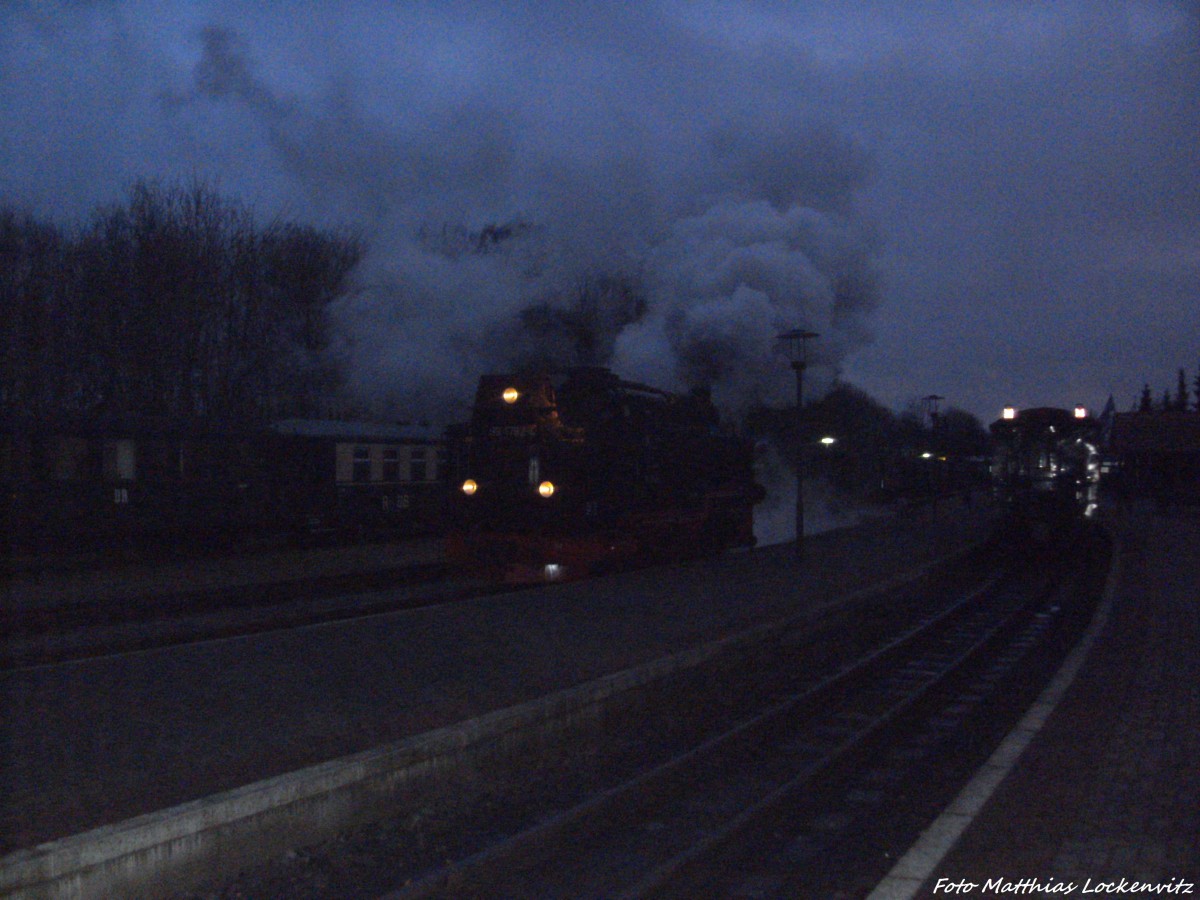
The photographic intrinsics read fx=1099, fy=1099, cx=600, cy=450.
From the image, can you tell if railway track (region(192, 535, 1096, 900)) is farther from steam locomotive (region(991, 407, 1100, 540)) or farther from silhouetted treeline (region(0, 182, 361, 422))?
silhouetted treeline (region(0, 182, 361, 422))

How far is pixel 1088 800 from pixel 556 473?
1027 cm

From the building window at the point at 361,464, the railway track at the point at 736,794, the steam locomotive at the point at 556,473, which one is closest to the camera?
the railway track at the point at 736,794

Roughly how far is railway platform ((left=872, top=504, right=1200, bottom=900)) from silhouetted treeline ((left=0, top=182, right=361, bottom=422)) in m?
21.9

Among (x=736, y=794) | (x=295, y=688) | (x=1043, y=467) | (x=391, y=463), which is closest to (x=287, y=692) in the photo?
(x=295, y=688)

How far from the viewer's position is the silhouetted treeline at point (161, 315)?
91.0ft

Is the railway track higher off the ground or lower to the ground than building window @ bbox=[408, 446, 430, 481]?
lower

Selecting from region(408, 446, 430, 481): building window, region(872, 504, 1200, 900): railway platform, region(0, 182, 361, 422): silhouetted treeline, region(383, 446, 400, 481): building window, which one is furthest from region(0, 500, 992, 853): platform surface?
region(0, 182, 361, 422): silhouetted treeline

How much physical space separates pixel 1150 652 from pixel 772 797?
19.9 ft

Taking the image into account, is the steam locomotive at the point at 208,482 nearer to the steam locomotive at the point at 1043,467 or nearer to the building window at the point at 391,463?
the building window at the point at 391,463

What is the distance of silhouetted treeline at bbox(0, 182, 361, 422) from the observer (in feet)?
91.0

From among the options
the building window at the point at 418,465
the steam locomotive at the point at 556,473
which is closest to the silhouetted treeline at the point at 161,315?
the building window at the point at 418,465

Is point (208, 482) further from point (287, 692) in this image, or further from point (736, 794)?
point (736, 794)

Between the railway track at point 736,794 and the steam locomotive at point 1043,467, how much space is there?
13827 millimetres

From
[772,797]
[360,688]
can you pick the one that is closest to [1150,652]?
[772,797]
